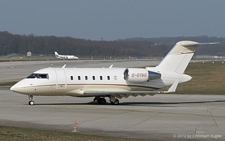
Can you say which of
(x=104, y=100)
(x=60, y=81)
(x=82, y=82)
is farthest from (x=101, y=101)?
(x=60, y=81)

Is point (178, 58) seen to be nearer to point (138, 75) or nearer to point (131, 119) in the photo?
point (138, 75)

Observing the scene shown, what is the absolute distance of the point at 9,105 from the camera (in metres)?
33.7

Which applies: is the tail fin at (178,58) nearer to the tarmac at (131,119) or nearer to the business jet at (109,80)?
the business jet at (109,80)

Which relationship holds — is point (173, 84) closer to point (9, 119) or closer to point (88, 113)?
point (88, 113)

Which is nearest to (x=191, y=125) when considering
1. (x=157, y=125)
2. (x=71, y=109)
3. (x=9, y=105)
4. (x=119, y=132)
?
(x=157, y=125)

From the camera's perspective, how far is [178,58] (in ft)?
120

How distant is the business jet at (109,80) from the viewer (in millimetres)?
33594

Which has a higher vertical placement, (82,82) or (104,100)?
(82,82)

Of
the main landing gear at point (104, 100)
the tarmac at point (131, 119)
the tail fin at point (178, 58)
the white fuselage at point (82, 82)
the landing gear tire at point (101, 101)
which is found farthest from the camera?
the tail fin at point (178, 58)

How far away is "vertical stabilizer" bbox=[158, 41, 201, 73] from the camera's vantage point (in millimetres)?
36531

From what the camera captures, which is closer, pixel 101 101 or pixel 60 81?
pixel 60 81

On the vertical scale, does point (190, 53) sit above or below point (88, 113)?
above

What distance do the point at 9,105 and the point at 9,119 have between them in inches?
312

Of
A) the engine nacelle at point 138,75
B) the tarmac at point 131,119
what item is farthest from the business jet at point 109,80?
the tarmac at point 131,119
